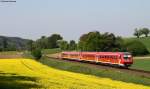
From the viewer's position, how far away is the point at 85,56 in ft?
290

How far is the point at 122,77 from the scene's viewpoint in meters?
45.2

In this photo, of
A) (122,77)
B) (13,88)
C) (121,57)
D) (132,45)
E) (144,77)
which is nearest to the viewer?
(13,88)

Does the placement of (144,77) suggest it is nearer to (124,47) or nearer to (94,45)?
(124,47)

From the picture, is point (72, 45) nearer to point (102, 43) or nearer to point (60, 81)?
point (102, 43)

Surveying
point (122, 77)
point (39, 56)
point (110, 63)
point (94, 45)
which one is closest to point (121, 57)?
point (110, 63)

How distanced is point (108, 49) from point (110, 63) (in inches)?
2733

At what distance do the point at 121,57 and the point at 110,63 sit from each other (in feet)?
20.4

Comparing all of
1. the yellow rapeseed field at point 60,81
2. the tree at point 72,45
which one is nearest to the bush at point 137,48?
the tree at point 72,45

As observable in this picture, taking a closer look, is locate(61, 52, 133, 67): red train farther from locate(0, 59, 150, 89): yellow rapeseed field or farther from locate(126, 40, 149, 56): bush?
locate(126, 40, 149, 56): bush

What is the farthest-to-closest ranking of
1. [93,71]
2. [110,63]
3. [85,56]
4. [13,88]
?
[85,56] < [110,63] < [93,71] < [13,88]

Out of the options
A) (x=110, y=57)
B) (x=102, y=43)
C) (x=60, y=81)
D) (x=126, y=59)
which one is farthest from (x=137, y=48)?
(x=60, y=81)

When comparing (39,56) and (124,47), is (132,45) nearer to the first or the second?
(124,47)

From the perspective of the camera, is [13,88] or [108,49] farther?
[108,49]

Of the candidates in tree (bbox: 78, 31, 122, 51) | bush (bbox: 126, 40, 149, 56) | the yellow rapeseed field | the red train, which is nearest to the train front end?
the red train
